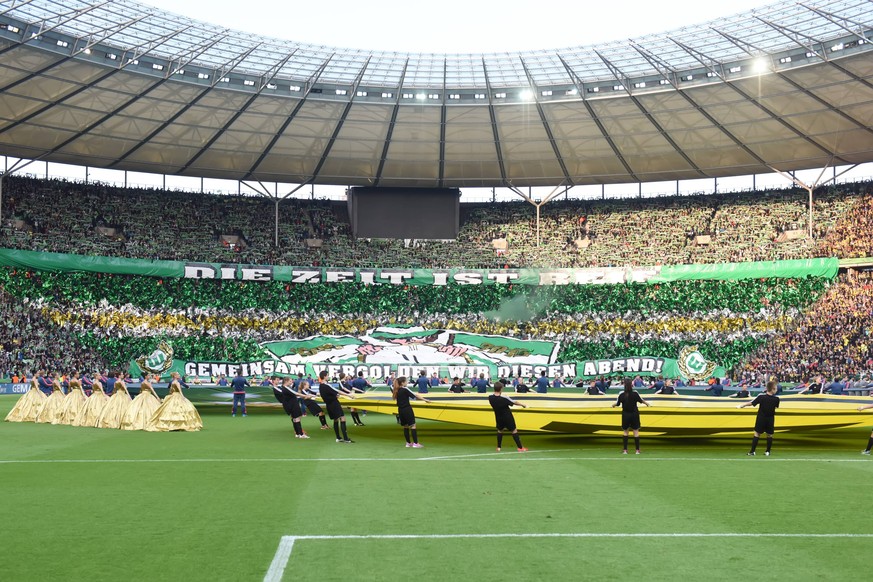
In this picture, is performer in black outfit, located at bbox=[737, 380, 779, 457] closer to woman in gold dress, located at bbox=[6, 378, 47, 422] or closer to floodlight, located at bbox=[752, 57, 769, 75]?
woman in gold dress, located at bbox=[6, 378, 47, 422]

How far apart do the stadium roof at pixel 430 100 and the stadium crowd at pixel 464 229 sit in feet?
9.38

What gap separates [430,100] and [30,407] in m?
29.3

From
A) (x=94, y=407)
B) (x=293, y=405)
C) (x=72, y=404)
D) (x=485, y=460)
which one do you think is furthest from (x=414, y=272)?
(x=485, y=460)

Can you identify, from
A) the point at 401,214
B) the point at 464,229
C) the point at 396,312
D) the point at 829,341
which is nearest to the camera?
the point at 829,341

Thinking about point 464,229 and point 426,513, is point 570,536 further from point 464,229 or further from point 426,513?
point 464,229

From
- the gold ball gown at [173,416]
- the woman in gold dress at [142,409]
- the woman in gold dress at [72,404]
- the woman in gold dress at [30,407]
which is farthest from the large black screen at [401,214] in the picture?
the gold ball gown at [173,416]

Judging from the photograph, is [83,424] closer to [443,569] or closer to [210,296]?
[443,569]

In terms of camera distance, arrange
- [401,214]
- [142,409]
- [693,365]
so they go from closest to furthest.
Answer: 1. [142,409]
2. [693,365]
3. [401,214]

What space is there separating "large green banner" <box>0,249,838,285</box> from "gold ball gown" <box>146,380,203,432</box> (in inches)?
1180

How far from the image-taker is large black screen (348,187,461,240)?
6228 cm

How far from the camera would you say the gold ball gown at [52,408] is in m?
25.5

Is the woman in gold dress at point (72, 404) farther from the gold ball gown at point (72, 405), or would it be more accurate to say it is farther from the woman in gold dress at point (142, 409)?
the woman in gold dress at point (142, 409)

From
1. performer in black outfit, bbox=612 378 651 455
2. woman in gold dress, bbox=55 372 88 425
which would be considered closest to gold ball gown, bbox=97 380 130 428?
woman in gold dress, bbox=55 372 88 425

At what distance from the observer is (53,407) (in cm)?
2559
